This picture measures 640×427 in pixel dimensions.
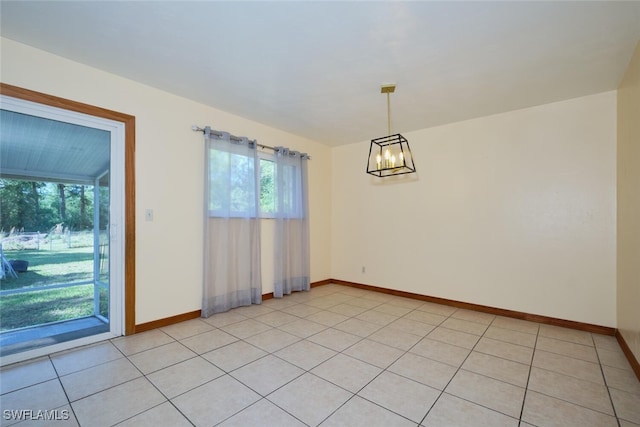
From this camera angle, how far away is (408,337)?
→ 2.82 metres

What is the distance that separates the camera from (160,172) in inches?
120

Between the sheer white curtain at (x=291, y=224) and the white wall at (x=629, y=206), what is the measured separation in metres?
3.59

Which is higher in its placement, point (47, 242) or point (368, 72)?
point (368, 72)

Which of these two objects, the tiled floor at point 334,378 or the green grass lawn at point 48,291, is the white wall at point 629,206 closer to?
the tiled floor at point 334,378

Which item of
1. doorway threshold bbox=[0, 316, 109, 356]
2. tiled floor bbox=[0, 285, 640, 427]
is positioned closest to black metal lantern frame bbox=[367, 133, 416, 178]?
tiled floor bbox=[0, 285, 640, 427]

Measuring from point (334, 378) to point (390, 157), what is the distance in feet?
7.07

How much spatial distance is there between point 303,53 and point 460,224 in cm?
291

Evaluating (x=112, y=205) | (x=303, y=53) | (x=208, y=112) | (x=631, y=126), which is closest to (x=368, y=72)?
(x=303, y=53)

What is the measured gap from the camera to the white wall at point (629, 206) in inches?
87.6

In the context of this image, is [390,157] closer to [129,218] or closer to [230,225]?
[230,225]

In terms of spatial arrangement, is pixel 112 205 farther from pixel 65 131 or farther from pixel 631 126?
pixel 631 126

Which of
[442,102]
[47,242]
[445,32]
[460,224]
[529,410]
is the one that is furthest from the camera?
[460,224]

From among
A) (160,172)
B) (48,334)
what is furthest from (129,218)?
(48,334)

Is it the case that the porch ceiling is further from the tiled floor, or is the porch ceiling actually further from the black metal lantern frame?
the black metal lantern frame
